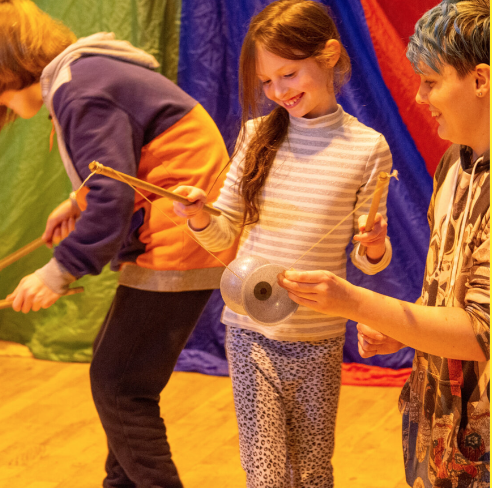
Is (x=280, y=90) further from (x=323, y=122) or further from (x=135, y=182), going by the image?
(x=135, y=182)

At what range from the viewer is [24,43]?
156 cm

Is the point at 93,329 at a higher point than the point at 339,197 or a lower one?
lower

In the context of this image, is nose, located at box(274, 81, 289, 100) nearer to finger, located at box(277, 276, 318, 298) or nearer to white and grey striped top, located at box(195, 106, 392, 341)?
white and grey striped top, located at box(195, 106, 392, 341)

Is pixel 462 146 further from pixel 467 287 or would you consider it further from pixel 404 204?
pixel 404 204

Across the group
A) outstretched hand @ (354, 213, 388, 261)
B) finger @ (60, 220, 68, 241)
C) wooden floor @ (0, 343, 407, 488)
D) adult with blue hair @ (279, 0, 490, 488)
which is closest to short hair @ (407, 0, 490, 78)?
adult with blue hair @ (279, 0, 490, 488)

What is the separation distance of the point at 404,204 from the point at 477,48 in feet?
5.42

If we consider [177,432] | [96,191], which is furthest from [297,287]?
[177,432]

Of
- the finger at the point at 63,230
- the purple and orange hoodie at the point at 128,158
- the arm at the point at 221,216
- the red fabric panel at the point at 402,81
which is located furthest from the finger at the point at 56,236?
the red fabric panel at the point at 402,81

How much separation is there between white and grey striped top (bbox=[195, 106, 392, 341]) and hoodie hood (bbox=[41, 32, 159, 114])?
46cm

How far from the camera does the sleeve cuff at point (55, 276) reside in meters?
1.48

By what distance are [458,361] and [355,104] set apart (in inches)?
65.5

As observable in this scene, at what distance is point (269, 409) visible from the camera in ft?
4.19

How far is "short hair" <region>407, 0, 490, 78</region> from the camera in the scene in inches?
36.7

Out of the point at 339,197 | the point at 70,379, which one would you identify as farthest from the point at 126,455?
the point at 70,379
